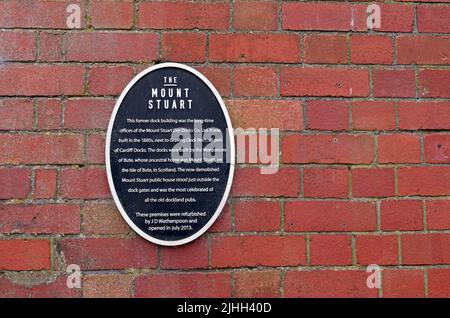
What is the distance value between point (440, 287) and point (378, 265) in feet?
0.87

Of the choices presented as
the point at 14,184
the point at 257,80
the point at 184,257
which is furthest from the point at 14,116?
the point at 257,80

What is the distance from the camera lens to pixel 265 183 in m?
2.15

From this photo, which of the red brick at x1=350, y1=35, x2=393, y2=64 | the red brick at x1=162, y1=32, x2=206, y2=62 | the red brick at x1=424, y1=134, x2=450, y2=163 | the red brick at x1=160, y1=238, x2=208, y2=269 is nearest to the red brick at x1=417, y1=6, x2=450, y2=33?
the red brick at x1=350, y1=35, x2=393, y2=64

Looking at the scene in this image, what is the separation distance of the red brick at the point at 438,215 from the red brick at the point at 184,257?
91 centimetres

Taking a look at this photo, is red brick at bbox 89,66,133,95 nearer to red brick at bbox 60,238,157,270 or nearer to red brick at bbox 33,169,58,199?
red brick at bbox 33,169,58,199

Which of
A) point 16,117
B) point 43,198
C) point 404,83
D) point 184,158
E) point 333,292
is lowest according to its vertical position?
point 333,292

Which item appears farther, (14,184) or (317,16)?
(317,16)

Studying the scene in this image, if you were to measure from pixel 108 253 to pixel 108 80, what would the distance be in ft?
2.23

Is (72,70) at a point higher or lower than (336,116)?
higher

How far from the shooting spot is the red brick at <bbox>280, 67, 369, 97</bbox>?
2.18 metres

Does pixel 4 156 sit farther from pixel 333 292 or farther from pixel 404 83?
pixel 404 83

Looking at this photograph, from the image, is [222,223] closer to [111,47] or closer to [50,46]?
[111,47]

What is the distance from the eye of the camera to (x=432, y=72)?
7.27 feet

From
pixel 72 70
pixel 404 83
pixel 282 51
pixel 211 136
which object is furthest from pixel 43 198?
pixel 404 83
